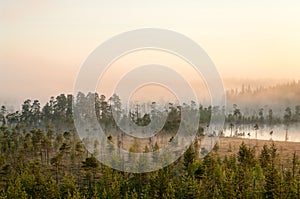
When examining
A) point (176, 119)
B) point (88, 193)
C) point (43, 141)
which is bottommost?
point (88, 193)

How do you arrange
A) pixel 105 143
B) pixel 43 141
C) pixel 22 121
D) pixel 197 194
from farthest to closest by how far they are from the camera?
pixel 22 121
pixel 105 143
pixel 43 141
pixel 197 194

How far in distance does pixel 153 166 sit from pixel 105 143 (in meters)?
23.4

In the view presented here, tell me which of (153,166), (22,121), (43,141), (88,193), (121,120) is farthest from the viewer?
(22,121)

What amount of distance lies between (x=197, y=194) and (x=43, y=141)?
37.6 metres

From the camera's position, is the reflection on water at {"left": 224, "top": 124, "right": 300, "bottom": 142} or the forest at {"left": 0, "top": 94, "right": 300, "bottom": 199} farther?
the reflection on water at {"left": 224, "top": 124, "right": 300, "bottom": 142}

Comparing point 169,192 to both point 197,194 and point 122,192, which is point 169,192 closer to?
point 197,194

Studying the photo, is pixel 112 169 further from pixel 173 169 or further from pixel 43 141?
pixel 43 141

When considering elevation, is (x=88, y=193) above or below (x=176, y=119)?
below

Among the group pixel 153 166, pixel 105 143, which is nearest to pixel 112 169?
pixel 153 166

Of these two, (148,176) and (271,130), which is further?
(271,130)

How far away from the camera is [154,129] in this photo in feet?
Result: 244

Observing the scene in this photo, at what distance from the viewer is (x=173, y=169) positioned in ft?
210

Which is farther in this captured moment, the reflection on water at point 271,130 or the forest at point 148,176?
the reflection on water at point 271,130

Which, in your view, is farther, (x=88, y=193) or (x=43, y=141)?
(x=43, y=141)
